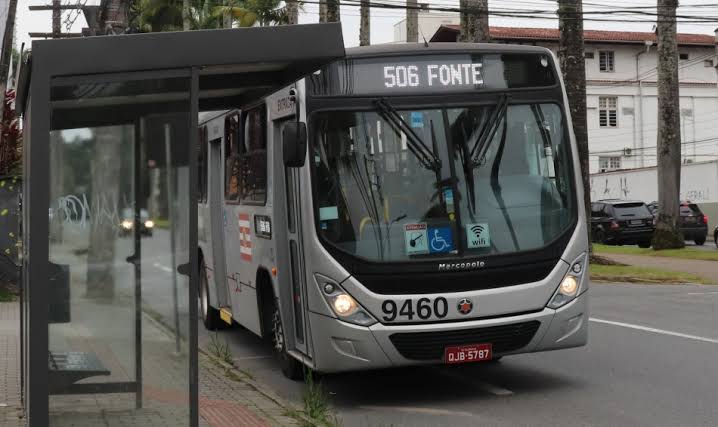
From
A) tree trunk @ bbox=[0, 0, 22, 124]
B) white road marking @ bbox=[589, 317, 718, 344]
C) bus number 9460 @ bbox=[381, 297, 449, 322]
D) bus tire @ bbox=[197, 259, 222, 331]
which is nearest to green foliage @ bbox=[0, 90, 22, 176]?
tree trunk @ bbox=[0, 0, 22, 124]

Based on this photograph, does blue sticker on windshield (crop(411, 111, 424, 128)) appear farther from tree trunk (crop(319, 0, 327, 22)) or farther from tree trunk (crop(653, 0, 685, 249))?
tree trunk (crop(319, 0, 327, 22))

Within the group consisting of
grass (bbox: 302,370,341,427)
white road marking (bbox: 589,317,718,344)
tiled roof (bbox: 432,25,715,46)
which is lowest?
white road marking (bbox: 589,317,718,344)

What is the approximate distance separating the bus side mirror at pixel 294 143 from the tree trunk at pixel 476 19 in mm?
17383

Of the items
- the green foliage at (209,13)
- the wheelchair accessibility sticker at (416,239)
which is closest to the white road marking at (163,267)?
the wheelchair accessibility sticker at (416,239)

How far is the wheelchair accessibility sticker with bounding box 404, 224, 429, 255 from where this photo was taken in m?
9.22

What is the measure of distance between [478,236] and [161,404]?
3.39 metres

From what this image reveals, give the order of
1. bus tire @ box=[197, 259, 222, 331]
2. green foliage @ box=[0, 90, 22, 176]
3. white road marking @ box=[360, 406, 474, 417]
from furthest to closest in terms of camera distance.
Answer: green foliage @ box=[0, 90, 22, 176] → bus tire @ box=[197, 259, 222, 331] → white road marking @ box=[360, 406, 474, 417]

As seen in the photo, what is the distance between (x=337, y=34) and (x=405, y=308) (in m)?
3.10

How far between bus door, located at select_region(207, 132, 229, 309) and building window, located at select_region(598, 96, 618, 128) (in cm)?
6324

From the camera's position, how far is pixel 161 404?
22.7ft

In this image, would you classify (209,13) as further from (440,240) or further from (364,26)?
(440,240)

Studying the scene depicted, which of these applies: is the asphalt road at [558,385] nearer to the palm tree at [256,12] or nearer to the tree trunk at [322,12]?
the tree trunk at [322,12]

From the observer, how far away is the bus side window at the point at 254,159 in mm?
10797

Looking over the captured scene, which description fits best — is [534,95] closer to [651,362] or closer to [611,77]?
[651,362]
